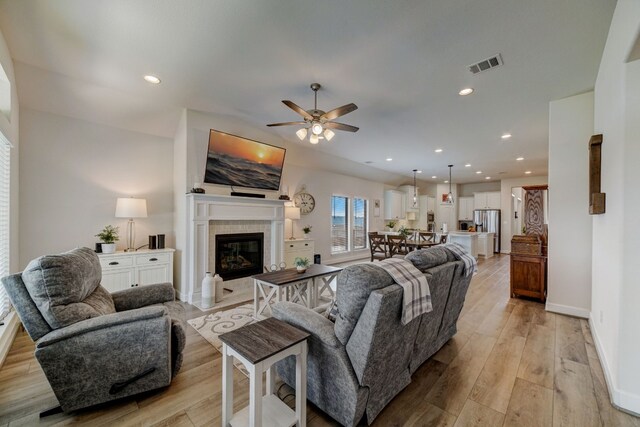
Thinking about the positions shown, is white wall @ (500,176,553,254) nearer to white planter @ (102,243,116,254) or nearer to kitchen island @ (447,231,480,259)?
kitchen island @ (447,231,480,259)

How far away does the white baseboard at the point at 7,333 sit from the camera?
7.80ft

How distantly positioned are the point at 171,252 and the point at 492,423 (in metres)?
4.21

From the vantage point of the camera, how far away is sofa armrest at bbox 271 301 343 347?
165 cm

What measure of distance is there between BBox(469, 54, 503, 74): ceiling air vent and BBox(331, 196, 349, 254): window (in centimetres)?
510

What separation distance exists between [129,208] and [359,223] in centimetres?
633

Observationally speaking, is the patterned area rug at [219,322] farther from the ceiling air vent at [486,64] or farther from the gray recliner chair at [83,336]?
the ceiling air vent at [486,64]

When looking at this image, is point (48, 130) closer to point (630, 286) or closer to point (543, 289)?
point (630, 286)

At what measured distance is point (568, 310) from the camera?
3533mm

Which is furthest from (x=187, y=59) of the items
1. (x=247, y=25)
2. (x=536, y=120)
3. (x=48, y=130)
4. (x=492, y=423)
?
(x=536, y=120)

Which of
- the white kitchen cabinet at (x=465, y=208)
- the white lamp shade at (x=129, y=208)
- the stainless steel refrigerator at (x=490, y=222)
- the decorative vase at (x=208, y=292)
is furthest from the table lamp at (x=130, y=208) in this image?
the white kitchen cabinet at (x=465, y=208)

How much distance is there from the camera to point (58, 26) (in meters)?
2.30

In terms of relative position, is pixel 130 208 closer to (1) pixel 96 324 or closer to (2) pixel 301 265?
(1) pixel 96 324

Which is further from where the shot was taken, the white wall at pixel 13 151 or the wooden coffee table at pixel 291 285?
the wooden coffee table at pixel 291 285

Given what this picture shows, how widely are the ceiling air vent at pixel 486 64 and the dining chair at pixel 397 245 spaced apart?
3850 mm
